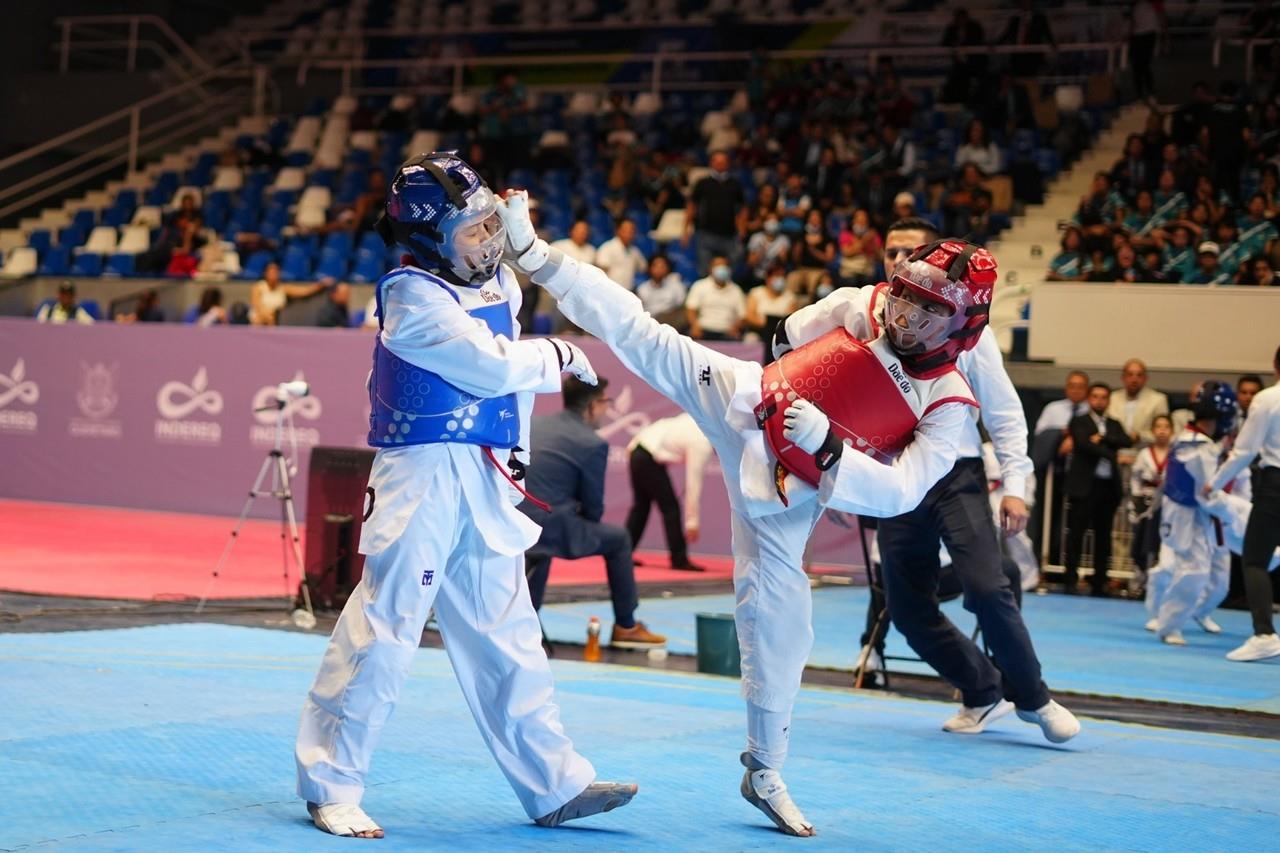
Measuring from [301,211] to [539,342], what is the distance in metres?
18.7

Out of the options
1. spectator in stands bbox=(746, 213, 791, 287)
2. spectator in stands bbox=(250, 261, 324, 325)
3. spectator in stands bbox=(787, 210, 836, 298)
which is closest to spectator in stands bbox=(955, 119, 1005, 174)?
spectator in stands bbox=(787, 210, 836, 298)

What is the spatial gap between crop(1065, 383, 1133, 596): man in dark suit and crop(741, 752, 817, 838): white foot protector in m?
9.71

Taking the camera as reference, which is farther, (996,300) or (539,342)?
(996,300)

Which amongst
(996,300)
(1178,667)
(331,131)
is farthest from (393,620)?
(331,131)

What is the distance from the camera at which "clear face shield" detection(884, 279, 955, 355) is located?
5.40 meters

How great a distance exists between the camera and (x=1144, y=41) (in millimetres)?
20062

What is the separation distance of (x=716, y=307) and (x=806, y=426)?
40.0ft

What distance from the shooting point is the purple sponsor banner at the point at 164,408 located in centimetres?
1739

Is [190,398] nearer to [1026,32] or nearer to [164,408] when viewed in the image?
[164,408]

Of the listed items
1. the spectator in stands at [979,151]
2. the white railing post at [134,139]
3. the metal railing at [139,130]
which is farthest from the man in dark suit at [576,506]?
the metal railing at [139,130]

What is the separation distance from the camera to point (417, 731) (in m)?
6.83

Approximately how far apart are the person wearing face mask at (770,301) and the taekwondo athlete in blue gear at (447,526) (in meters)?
11.6

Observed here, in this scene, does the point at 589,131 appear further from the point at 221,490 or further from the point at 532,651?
the point at 532,651

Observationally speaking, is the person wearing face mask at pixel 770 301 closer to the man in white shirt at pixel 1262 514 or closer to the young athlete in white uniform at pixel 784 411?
the man in white shirt at pixel 1262 514
